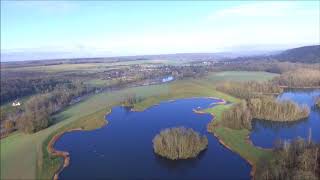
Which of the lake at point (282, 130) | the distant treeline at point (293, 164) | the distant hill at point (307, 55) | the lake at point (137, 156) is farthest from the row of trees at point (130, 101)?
the distant hill at point (307, 55)

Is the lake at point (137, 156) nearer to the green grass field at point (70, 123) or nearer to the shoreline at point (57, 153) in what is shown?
the shoreline at point (57, 153)

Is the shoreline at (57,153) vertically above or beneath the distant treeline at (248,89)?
beneath

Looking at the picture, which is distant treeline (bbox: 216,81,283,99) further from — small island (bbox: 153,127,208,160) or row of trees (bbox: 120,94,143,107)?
small island (bbox: 153,127,208,160)

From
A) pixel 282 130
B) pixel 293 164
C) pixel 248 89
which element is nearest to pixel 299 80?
pixel 248 89

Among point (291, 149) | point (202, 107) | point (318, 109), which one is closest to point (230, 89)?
point (202, 107)

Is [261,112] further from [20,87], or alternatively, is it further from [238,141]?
[20,87]

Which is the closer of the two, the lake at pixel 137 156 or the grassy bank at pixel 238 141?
the lake at pixel 137 156
